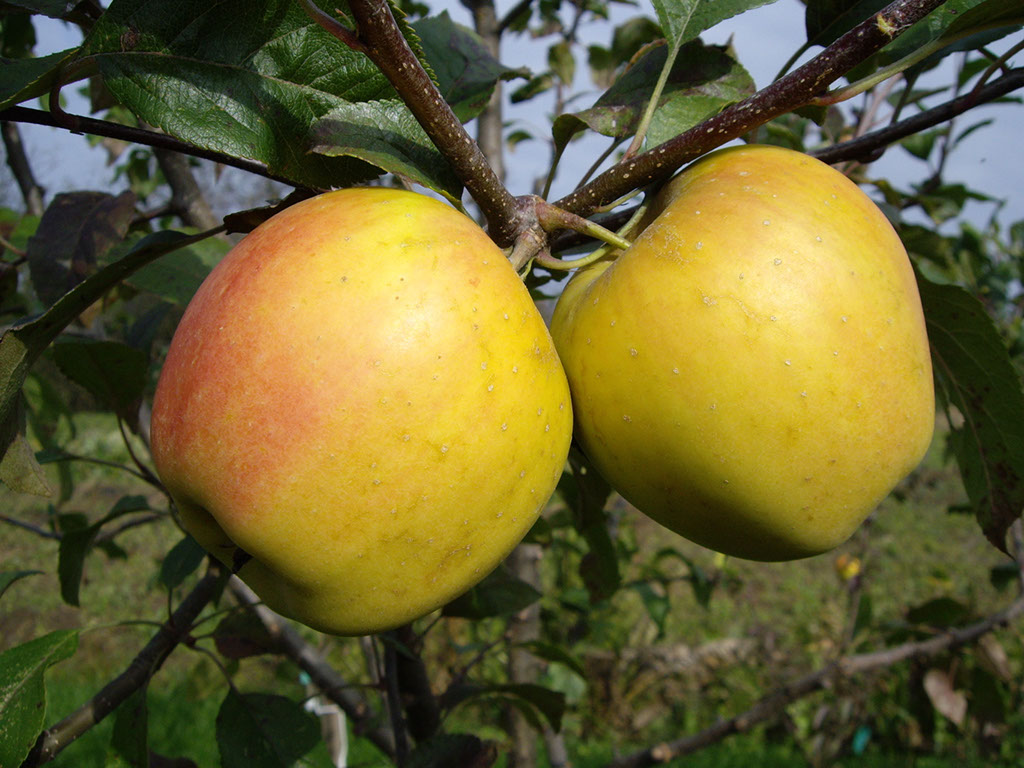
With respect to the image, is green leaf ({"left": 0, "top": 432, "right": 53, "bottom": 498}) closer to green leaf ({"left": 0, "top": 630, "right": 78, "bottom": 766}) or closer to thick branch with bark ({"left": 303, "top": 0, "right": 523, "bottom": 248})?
green leaf ({"left": 0, "top": 630, "right": 78, "bottom": 766})

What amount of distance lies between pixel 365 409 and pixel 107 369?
2.13 feet

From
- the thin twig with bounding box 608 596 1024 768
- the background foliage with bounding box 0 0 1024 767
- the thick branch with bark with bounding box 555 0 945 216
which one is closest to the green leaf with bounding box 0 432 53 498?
the background foliage with bounding box 0 0 1024 767

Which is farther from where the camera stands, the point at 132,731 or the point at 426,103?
the point at 132,731

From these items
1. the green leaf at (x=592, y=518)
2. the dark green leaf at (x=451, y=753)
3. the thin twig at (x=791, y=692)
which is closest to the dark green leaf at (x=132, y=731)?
the dark green leaf at (x=451, y=753)

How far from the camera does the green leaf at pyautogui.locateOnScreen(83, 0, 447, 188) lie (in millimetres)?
558

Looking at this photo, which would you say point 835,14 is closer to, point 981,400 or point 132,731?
point 981,400

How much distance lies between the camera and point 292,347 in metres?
0.51

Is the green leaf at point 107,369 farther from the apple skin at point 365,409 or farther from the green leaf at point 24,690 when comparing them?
the apple skin at point 365,409

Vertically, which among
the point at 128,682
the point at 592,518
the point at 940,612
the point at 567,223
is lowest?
the point at 940,612

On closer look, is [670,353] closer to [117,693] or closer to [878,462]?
[878,462]

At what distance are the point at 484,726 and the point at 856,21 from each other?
3623mm

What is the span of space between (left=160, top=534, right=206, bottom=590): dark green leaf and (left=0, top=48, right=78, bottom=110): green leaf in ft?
2.01

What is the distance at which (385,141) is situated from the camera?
0.59 meters

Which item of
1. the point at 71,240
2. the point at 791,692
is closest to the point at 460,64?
the point at 71,240
